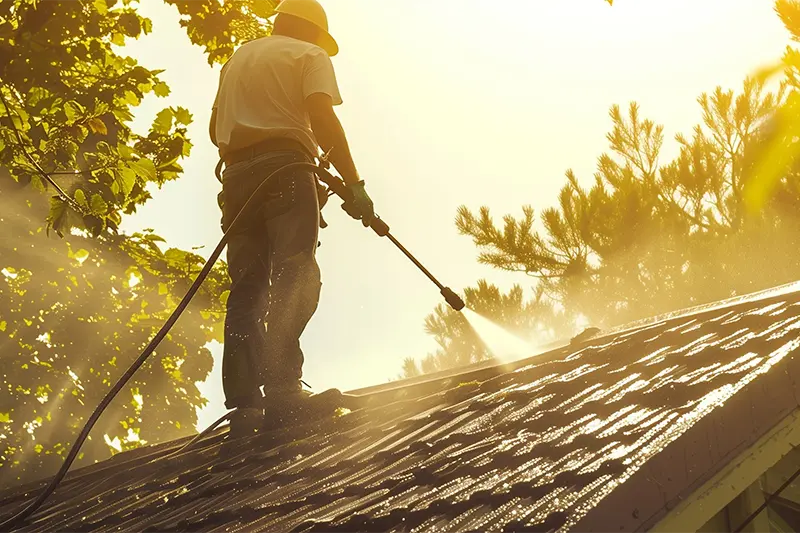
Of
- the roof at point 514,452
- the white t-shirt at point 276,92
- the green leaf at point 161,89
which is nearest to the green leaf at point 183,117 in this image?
the green leaf at point 161,89

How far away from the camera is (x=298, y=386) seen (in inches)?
115

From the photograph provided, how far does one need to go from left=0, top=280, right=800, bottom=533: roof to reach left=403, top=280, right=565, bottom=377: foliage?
473 inches

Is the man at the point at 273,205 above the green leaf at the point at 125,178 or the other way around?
the other way around

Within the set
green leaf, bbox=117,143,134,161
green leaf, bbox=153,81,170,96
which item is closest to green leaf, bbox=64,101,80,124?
green leaf, bbox=117,143,134,161

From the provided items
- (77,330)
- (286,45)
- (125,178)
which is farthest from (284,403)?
(77,330)

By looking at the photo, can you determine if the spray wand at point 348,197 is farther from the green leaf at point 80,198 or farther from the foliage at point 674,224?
the foliage at point 674,224

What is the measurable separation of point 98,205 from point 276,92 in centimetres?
108

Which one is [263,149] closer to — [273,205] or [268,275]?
[273,205]

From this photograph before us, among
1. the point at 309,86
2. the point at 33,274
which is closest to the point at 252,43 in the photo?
the point at 309,86

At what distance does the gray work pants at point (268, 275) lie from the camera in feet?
9.35

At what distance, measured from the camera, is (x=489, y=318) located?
16234 mm

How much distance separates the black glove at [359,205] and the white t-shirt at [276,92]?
0.84 ft

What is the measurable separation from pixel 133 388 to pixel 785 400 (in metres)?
10.7

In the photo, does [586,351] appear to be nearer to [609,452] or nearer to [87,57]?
[609,452]
